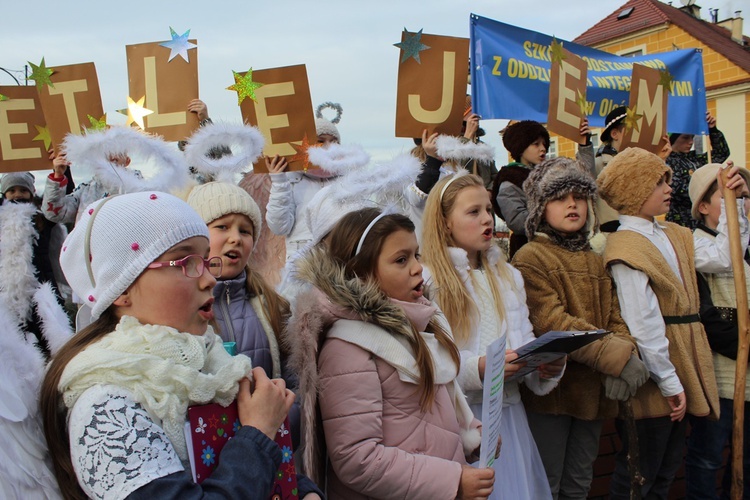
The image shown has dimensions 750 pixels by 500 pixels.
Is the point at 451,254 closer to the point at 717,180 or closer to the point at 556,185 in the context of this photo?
the point at 556,185

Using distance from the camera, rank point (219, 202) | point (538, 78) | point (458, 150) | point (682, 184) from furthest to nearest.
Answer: point (538, 78), point (682, 184), point (458, 150), point (219, 202)

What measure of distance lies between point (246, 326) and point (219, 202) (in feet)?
1.75

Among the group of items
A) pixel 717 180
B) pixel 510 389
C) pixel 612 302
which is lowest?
pixel 510 389

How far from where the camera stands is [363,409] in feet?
6.75

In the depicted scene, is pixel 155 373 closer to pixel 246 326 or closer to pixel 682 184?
pixel 246 326

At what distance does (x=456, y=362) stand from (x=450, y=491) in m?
0.49

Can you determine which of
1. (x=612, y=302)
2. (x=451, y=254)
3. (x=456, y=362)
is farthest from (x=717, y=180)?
(x=456, y=362)

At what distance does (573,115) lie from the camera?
5.04 metres

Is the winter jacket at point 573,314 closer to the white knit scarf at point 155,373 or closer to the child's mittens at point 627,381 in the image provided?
the child's mittens at point 627,381

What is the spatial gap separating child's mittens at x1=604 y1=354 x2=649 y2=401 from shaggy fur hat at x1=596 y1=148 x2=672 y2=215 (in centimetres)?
94

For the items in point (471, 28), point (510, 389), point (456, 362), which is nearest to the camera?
point (456, 362)

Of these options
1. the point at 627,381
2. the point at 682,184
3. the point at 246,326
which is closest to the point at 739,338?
the point at 627,381

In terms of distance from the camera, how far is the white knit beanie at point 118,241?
151cm

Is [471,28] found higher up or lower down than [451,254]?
higher up
